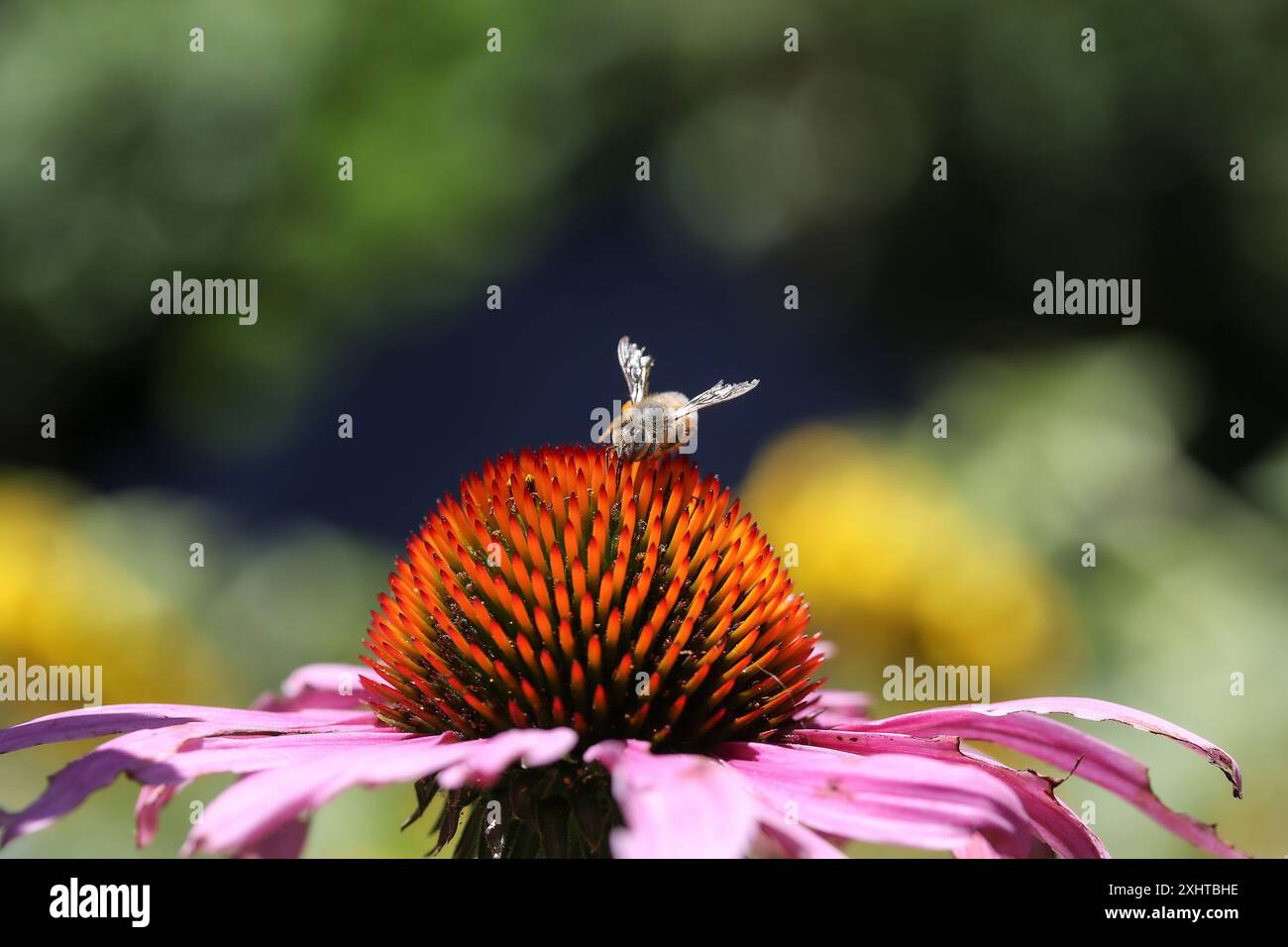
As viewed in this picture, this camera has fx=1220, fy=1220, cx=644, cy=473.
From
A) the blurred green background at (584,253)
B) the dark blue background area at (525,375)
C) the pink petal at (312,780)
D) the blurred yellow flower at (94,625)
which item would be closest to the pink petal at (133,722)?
the pink petal at (312,780)

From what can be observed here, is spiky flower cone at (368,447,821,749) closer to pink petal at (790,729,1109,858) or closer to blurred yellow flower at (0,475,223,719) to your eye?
pink petal at (790,729,1109,858)

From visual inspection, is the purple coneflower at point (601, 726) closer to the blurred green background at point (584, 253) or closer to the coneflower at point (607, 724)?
the coneflower at point (607, 724)

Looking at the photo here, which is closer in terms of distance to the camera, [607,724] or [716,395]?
[607,724]

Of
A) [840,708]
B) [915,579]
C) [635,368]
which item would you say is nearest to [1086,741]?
[840,708]

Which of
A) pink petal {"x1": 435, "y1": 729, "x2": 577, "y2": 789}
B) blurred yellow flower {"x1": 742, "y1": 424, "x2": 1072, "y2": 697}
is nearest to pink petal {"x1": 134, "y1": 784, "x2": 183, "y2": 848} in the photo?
pink petal {"x1": 435, "y1": 729, "x2": 577, "y2": 789}

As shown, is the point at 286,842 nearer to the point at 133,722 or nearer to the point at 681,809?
the point at 133,722

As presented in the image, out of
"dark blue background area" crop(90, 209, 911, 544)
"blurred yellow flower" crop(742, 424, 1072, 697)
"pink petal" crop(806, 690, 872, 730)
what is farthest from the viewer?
"dark blue background area" crop(90, 209, 911, 544)
